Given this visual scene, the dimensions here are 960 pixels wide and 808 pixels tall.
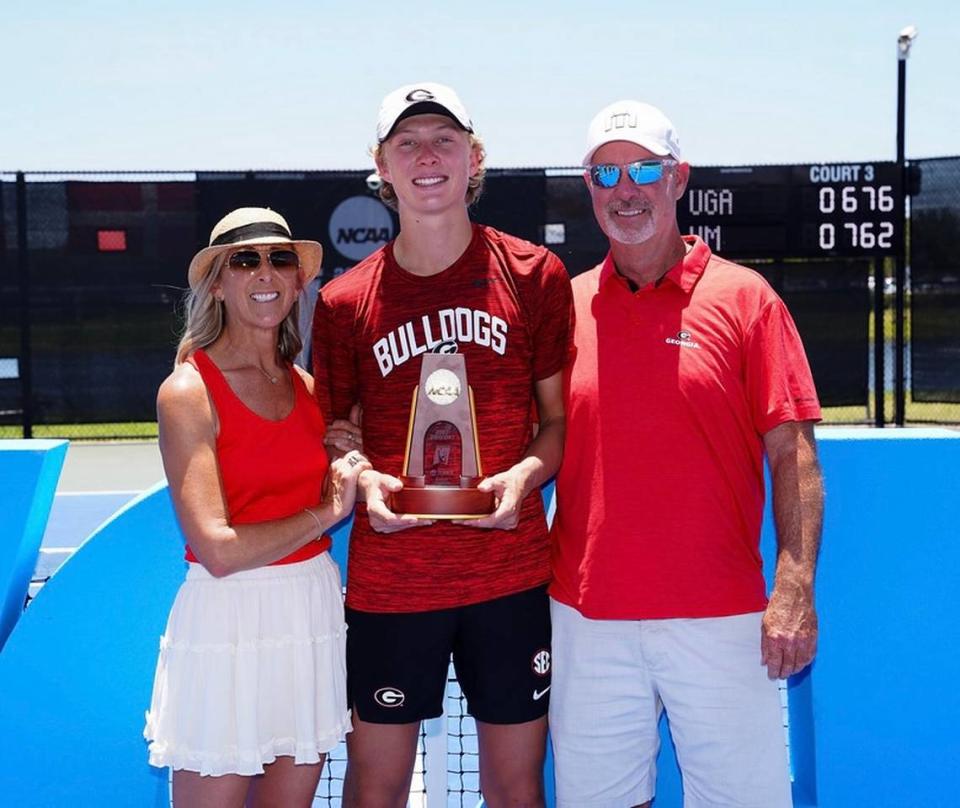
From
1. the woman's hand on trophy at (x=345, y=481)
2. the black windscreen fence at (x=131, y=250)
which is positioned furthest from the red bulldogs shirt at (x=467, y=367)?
the black windscreen fence at (x=131, y=250)

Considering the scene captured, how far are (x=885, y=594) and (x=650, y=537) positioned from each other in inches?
40.4

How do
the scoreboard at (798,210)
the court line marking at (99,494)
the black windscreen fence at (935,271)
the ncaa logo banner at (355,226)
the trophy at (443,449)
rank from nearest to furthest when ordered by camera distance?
the trophy at (443,449) → the court line marking at (99,494) → the scoreboard at (798,210) → the ncaa logo banner at (355,226) → the black windscreen fence at (935,271)

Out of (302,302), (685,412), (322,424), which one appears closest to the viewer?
(685,412)

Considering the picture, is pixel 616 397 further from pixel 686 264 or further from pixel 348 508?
pixel 348 508

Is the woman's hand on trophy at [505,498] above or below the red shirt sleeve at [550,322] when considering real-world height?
below

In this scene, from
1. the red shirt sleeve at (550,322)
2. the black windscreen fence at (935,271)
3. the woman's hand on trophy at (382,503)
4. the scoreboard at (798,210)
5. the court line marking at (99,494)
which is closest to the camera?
the woman's hand on trophy at (382,503)

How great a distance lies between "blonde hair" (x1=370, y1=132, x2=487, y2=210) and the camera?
10.2 feet

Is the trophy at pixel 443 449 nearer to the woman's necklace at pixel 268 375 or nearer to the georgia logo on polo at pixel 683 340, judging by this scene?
the woman's necklace at pixel 268 375

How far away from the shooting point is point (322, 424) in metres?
3.12

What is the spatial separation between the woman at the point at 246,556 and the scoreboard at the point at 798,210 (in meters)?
9.13

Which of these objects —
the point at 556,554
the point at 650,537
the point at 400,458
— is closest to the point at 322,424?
the point at 400,458

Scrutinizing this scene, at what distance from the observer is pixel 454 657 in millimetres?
3107

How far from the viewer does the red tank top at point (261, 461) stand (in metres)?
2.92

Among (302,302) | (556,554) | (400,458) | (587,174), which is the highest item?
(587,174)
